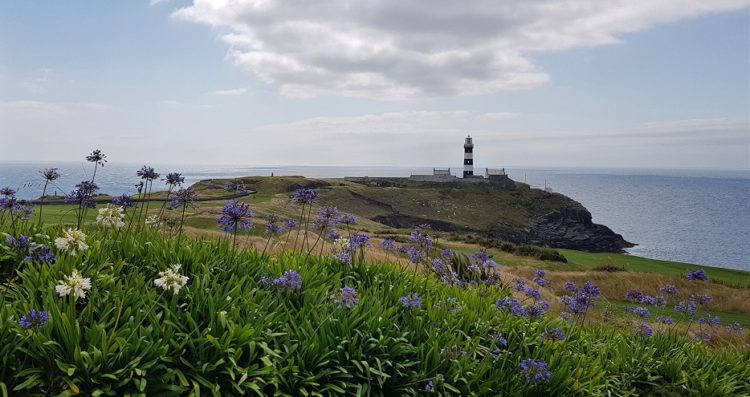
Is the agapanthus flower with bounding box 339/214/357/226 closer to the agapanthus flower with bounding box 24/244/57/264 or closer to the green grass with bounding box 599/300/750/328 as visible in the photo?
the agapanthus flower with bounding box 24/244/57/264

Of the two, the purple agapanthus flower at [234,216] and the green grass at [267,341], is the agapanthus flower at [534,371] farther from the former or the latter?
the purple agapanthus flower at [234,216]

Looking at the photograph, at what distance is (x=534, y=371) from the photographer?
17.1ft

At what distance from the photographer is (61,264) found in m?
5.32

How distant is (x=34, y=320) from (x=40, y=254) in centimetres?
→ 212

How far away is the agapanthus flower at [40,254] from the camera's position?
5430 mm

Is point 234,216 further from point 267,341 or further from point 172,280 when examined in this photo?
point 267,341

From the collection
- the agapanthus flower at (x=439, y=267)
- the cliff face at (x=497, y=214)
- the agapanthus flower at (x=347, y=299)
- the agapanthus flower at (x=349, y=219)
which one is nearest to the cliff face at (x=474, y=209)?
the cliff face at (x=497, y=214)

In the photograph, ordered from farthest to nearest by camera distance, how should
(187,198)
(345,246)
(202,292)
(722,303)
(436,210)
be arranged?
(436,210)
(722,303)
(345,246)
(187,198)
(202,292)

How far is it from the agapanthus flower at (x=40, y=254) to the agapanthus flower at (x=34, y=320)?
5.04ft

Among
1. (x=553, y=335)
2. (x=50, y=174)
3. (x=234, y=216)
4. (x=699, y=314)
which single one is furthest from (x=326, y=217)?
(x=699, y=314)

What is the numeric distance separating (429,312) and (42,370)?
3.90m

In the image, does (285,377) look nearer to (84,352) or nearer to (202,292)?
(202,292)

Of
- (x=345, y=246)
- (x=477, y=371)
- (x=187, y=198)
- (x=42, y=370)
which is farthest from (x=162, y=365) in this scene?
(x=345, y=246)

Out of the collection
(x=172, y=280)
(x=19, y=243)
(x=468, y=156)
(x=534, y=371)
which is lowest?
(x=534, y=371)
